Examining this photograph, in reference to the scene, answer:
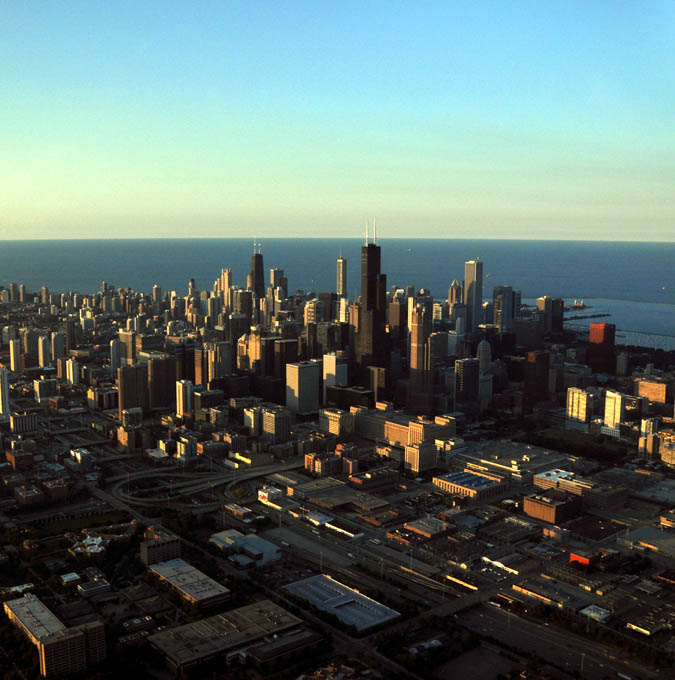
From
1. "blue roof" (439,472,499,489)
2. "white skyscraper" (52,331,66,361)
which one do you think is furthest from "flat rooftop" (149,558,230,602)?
"white skyscraper" (52,331,66,361)

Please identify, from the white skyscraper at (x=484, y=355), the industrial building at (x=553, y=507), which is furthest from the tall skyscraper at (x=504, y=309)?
the industrial building at (x=553, y=507)

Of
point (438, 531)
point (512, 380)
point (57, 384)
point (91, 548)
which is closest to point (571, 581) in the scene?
point (438, 531)

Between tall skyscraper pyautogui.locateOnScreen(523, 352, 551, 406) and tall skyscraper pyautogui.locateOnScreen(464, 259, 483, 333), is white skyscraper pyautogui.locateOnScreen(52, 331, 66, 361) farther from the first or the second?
tall skyscraper pyautogui.locateOnScreen(464, 259, 483, 333)

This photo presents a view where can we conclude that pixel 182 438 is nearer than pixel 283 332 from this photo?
Yes

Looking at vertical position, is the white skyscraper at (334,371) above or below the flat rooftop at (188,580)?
above

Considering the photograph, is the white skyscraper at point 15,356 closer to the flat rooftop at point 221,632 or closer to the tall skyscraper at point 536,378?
the tall skyscraper at point 536,378

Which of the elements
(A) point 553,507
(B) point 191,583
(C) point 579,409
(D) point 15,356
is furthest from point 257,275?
(B) point 191,583

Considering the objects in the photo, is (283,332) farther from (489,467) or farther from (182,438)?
(489,467)
